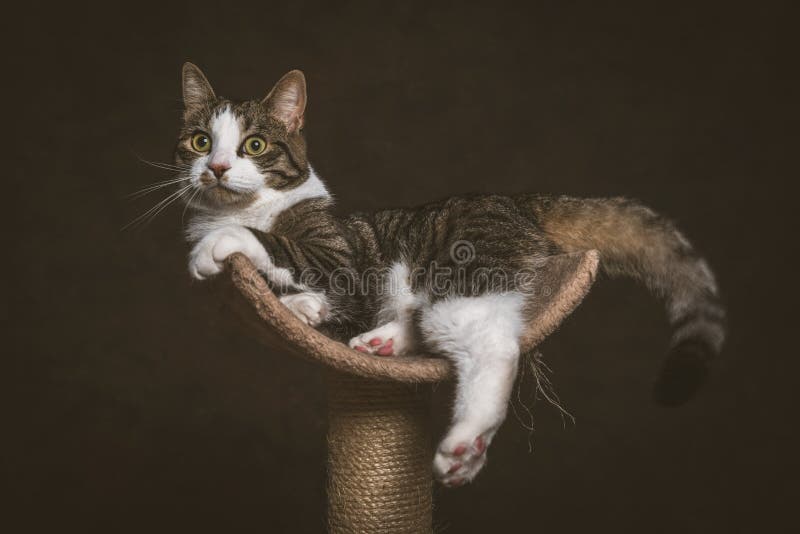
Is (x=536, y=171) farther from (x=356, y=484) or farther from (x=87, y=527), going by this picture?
(x=87, y=527)

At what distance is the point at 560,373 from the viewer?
3.49 meters

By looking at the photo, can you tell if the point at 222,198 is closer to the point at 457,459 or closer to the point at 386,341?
the point at 386,341

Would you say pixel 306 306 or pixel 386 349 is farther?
pixel 386 349

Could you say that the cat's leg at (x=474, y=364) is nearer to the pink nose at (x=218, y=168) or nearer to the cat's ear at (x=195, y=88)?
the pink nose at (x=218, y=168)

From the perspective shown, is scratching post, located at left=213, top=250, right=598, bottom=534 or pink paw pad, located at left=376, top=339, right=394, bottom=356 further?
pink paw pad, located at left=376, top=339, right=394, bottom=356

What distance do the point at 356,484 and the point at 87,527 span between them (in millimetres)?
1469

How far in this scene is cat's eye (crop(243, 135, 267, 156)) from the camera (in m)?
2.34

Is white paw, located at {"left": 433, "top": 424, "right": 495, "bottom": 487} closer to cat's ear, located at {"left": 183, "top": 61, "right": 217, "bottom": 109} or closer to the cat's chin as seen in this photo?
the cat's chin

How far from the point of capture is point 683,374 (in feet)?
6.28

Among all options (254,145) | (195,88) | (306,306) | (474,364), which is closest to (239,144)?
(254,145)

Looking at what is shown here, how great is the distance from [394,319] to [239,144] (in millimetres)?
687

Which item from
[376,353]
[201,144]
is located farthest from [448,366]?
[201,144]

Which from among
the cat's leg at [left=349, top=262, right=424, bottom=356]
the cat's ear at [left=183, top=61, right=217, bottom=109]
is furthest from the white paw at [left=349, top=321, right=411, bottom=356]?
the cat's ear at [left=183, top=61, right=217, bottom=109]

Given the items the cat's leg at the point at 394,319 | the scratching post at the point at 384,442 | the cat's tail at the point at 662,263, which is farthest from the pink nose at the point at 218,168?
the cat's tail at the point at 662,263
